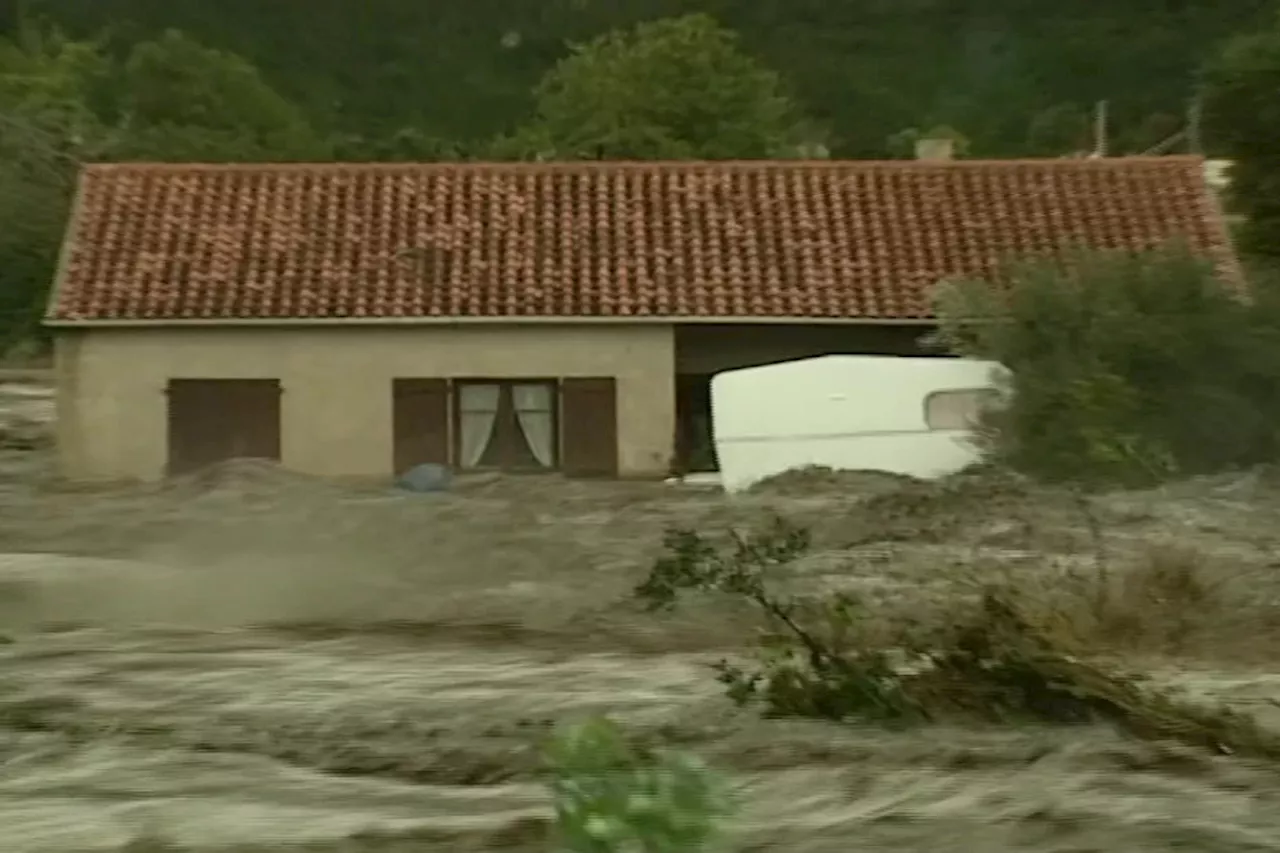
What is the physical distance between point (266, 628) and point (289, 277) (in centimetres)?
998

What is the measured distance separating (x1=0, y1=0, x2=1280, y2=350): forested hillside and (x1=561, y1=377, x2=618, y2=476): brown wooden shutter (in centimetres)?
1554

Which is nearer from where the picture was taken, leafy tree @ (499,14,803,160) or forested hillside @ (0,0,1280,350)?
leafy tree @ (499,14,803,160)

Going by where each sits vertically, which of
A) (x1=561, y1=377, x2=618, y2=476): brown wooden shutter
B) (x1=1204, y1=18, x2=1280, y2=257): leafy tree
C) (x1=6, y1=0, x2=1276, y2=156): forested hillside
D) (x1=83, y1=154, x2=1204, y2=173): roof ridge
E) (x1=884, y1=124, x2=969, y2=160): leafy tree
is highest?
(x1=6, y1=0, x2=1276, y2=156): forested hillside

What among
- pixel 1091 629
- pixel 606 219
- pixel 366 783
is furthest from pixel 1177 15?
pixel 366 783

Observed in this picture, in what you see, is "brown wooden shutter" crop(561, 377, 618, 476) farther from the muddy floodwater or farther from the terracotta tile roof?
the muddy floodwater

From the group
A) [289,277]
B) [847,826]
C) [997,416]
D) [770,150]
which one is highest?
[770,150]

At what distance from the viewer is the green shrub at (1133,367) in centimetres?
1719

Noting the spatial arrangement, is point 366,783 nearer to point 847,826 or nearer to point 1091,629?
point 847,826

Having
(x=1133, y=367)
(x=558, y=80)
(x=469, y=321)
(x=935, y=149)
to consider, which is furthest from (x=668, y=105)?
(x=1133, y=367)

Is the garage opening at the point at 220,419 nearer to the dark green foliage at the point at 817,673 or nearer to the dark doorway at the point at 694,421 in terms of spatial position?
the dark doorway at the point at 694,421

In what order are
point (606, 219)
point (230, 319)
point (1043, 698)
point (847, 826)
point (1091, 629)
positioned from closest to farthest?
point (847, 826) < point (1043, 698) < point (1091, 629) < point (230, 319) < point (606, 219)

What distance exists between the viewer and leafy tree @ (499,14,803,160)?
43.9 meters

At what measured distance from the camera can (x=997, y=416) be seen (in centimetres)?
1777

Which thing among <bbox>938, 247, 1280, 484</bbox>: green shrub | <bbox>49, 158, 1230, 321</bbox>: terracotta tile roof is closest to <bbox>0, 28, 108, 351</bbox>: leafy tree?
<bbox>49, 158, 1230, 321</bbox>: terracotta tile roof
